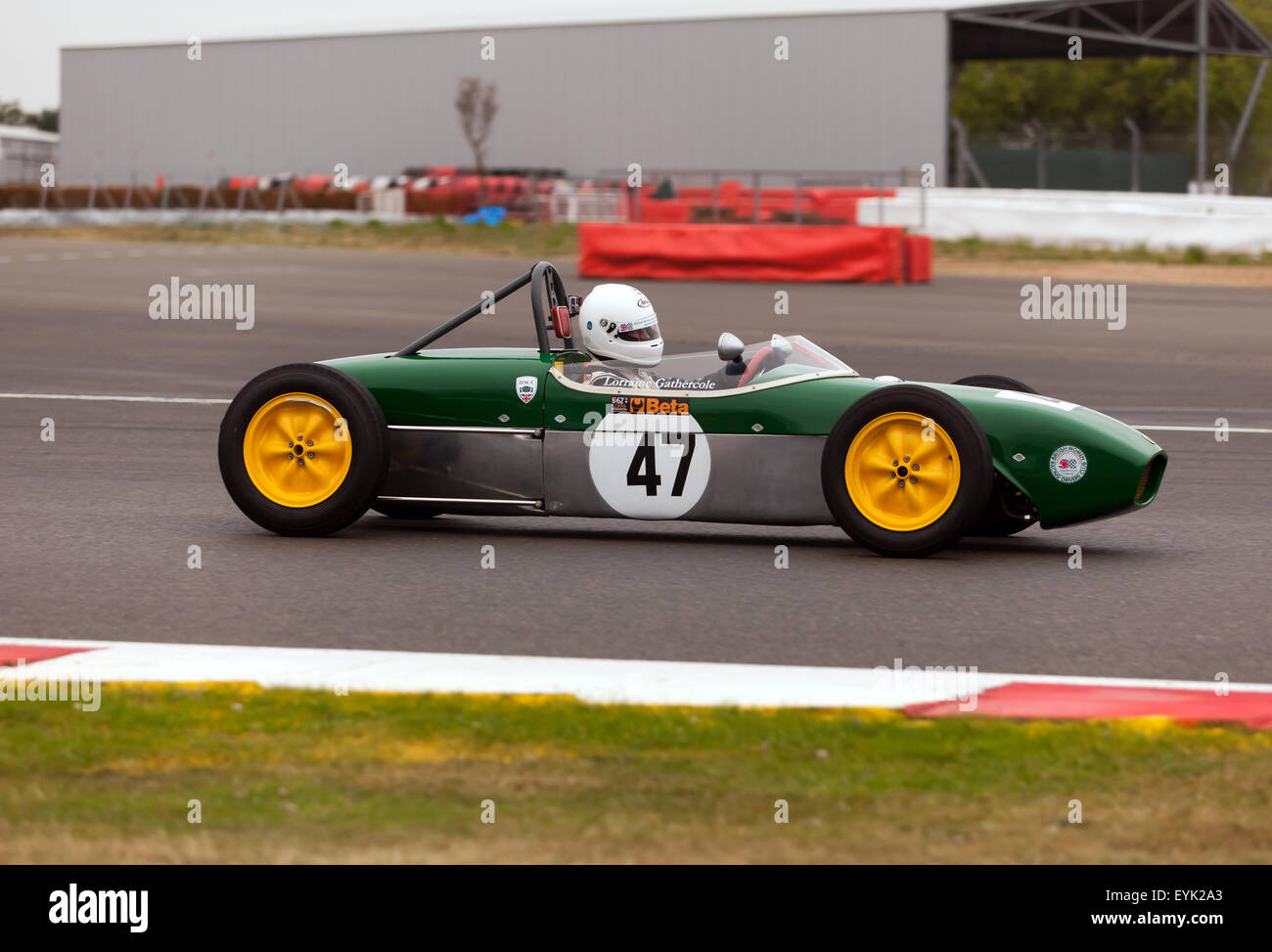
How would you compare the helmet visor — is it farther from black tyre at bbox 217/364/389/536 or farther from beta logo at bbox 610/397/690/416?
black tyre at bbox 217/364/389/536

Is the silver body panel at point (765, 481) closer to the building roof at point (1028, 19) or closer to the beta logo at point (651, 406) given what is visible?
the beta logo at point (651, 406)

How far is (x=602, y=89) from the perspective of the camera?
156 ft

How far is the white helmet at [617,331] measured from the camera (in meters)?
7.66

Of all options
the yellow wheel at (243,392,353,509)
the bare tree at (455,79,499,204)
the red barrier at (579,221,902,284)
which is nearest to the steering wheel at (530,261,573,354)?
the yellow wheel at (243,392,353,509)

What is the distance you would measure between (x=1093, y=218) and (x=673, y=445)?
81.8 ft

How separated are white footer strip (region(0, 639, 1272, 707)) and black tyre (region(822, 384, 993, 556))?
166cm

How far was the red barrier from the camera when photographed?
80.8 ft

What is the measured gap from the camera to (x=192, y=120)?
54.2m

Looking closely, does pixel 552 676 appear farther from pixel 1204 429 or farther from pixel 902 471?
pixel 1204 429

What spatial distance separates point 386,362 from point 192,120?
4888cm

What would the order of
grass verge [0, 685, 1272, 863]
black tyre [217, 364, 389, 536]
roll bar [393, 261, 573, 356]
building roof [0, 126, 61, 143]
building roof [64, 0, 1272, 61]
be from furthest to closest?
building roof [0, 126, 61, 143] < building roof [64, 0, 1272, 61] < roll bar [393, 261, 573, 356] < black tyre [217, 364, 389, 536] < grass verge [0, 685, 1272, 863]

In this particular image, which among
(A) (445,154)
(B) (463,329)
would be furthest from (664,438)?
(A) (445,154)

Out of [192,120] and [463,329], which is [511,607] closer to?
[463,329]
